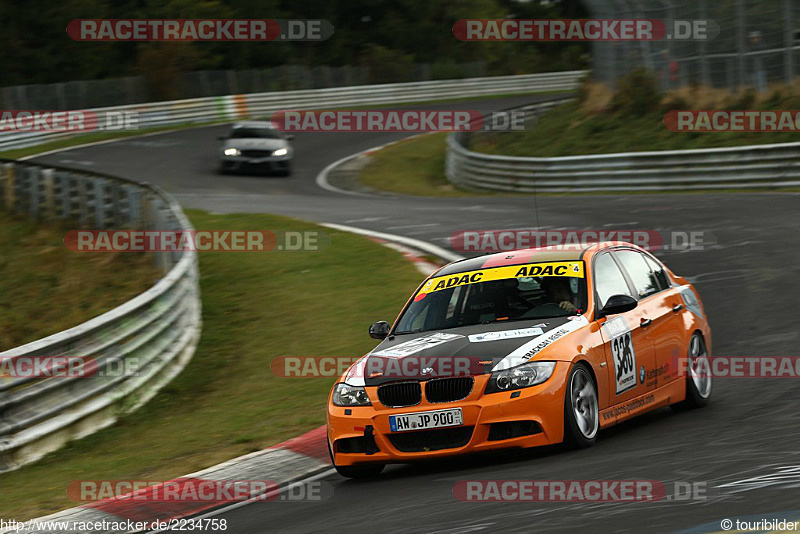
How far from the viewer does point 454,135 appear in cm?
3384

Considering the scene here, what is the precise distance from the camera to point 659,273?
9812mm

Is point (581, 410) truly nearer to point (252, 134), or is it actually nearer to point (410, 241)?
point (410, 241)

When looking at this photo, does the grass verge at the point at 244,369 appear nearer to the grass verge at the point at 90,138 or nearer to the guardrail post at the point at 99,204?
the guardrail post at the point at 99,204

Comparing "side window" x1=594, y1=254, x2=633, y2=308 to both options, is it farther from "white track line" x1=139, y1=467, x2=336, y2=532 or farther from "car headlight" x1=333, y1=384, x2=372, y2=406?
"white track line" x1=139, y1=467, x2=336, y2=532

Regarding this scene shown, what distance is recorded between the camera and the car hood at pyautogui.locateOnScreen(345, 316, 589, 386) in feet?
25.3

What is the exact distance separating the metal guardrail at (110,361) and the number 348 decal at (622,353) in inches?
191

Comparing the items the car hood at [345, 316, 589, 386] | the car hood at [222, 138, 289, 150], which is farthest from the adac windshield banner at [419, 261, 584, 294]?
the car hood at [222, 138, 289, 150]

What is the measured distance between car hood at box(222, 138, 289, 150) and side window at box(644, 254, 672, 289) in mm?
24503

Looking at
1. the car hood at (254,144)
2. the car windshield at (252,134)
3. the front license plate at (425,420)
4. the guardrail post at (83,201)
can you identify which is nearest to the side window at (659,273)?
the front license plate at (425,420)

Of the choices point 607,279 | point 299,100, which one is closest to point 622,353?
point 607,279

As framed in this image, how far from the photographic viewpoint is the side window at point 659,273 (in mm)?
9727

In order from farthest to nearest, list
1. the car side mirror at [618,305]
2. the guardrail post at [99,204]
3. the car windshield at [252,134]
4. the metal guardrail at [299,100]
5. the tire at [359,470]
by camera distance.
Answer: the metal guardrail at [299,100] → the car windshield at [252,134] → the guardrail post at [99,204] → the car side mirror at [618,305] → the tire at [359,470]

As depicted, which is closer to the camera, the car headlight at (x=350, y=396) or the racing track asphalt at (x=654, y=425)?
the racing track asphalt at (x=654, y=425)

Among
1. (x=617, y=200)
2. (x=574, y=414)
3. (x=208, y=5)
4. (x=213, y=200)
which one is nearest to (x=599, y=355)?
(x=574, y=414)
